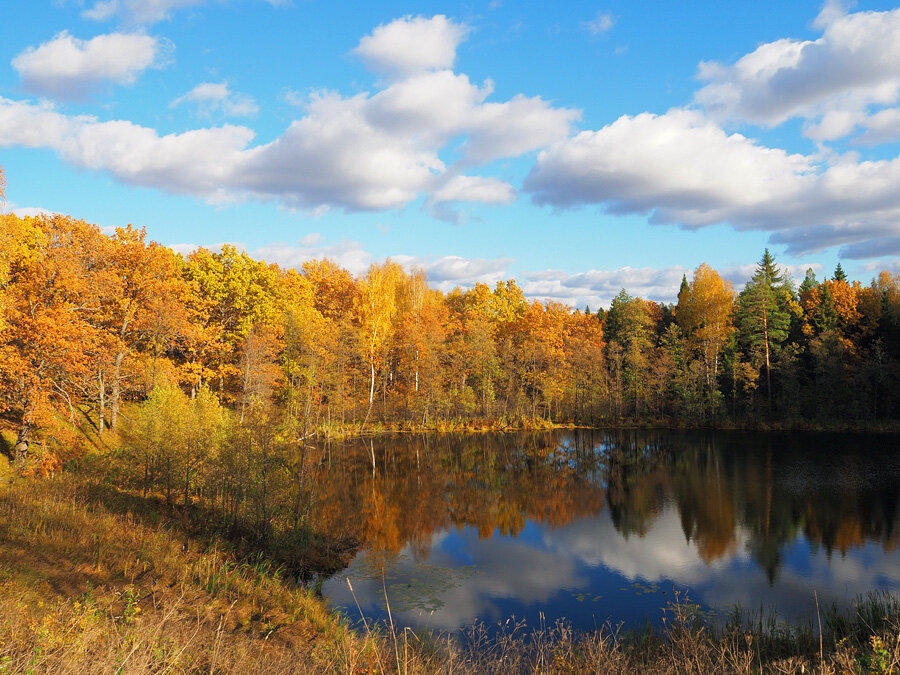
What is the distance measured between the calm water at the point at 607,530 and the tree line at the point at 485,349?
11.4m

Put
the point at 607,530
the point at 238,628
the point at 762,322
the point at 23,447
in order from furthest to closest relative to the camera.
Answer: the point at 762,322
the point at 607,530
the point at 23,447
the point at 238,628

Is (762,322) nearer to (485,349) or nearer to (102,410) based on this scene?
(485,349)

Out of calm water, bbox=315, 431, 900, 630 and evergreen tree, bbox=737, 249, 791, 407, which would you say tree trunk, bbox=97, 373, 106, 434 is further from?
evergreen tree, bbox=737, 249, 791, 407

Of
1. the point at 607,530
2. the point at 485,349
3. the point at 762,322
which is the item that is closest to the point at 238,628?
the point at 607,530

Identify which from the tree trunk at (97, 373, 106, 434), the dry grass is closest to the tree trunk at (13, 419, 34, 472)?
the dry grass

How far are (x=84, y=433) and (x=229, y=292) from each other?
18613 millimetres

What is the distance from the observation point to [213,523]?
19.6 m

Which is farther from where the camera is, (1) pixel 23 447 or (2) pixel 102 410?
(2) pixel 102 410

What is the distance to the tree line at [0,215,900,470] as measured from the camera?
133 feet

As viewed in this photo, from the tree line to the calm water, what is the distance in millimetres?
11418

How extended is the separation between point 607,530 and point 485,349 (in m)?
38.1

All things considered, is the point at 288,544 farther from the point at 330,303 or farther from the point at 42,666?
the point at 330,303

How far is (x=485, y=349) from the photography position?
62.0 meters

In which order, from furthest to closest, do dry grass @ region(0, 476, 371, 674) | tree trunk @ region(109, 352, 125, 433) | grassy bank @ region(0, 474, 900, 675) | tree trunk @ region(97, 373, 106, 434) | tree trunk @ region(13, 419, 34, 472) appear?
tree trunk @ region(97, 373, 106, 434), tree trunk @ region(109, 352, 125, 433), tree trunk @ region(13, 419, 34, 472), grassy bank @ region(0, 474, 900, 675), dry grass @ region(0, 476, 371, 674)
